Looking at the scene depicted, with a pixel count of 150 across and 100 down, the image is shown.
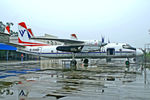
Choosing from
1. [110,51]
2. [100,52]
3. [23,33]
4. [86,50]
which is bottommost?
[100,52]

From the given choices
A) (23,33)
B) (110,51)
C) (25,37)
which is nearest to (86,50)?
(110,51)

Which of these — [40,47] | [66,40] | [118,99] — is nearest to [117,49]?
[66,40]

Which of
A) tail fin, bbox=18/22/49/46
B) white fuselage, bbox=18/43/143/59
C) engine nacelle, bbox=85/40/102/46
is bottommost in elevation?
white fuselage, bbox=18/43/143/59

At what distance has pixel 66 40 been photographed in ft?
70.4

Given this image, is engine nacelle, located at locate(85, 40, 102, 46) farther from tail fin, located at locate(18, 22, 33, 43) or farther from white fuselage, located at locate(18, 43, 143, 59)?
tail fin, located at locate(18, 22, 33, 43)

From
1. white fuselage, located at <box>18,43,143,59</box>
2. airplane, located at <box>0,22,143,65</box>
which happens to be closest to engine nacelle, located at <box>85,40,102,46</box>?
airplane, located at <box>0,22,143,65</box>

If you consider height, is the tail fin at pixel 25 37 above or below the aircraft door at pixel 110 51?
above

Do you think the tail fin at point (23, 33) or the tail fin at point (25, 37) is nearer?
the tail fin at point (23, 33)

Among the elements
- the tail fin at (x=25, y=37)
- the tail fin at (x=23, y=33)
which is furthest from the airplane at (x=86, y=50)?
the tail fin at (x=25, y=37)

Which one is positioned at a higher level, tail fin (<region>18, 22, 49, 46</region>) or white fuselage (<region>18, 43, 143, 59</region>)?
tail fin (<region>18, 22, 49, 46</region>)

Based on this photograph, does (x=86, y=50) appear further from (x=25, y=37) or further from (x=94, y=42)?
(x=25, y=37)

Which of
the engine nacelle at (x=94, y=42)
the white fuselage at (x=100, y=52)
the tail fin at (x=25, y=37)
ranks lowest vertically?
the white fuselage at (x=100, y=52)

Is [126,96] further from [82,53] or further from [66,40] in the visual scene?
[82,53]

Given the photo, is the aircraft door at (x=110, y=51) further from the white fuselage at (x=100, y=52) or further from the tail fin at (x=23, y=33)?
the tail fin at (x=23, y=33)
